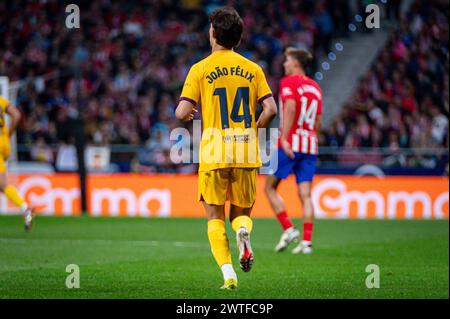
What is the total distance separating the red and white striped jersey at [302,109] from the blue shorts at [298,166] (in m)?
0.11

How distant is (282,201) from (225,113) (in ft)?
14.9

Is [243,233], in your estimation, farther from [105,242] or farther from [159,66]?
[159,66]

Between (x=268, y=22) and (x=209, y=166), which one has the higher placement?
(x=268, y=22)

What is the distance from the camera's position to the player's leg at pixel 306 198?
11398mm

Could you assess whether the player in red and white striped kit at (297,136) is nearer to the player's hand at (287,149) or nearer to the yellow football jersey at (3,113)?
the player's hand at (287,149)

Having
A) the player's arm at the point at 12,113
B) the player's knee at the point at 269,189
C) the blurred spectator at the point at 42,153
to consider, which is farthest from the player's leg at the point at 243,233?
the blurred spectator at the point at 42,153

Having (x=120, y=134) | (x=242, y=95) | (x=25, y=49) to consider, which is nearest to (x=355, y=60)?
(x=120, y=134)

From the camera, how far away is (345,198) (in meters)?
19.1

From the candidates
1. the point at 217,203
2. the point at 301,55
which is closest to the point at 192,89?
the point at 217,203

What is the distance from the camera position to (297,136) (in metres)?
11.7

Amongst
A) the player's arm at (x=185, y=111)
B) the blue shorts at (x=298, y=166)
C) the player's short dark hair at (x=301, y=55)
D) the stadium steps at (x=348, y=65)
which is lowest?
the blue shorts at (x=298, y=166)

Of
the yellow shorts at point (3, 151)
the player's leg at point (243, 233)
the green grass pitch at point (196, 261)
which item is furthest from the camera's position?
the yellow shorts at point (3, 151)

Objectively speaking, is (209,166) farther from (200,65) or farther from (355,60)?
(355,60)

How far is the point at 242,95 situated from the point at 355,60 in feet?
64.5
